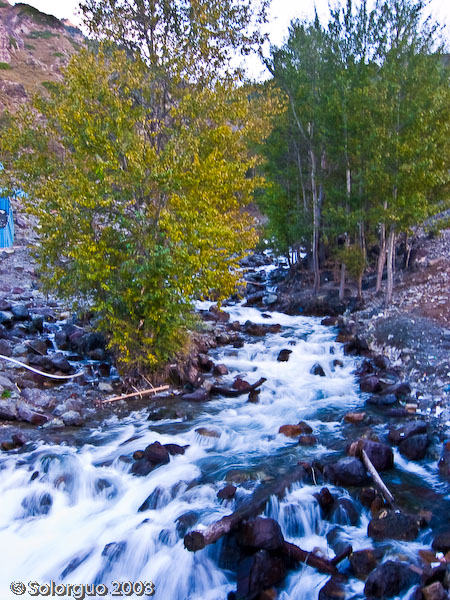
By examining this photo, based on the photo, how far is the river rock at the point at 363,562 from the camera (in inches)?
254

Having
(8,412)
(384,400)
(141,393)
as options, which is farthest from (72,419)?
(384,400)

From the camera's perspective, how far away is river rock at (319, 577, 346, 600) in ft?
20.1

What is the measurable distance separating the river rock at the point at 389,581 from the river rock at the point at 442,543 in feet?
2.48

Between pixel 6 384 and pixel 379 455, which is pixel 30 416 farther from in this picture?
pixel 379 455

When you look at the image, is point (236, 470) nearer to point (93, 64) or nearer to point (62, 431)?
point (62, 431)

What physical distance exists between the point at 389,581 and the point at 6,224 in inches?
1274

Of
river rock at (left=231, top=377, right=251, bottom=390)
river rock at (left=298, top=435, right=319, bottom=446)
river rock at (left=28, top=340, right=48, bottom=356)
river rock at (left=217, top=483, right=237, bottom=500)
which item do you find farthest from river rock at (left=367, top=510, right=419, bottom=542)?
river rock at (left=28, top=340, right=48, bottom=356)

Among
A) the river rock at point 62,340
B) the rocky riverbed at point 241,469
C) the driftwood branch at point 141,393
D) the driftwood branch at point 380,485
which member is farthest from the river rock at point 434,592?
the river rock at point 62,340

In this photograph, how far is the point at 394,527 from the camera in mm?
7191

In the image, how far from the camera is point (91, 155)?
13.4 metres

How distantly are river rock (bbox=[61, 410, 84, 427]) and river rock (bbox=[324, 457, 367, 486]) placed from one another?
6128 mm

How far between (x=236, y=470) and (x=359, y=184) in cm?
1527

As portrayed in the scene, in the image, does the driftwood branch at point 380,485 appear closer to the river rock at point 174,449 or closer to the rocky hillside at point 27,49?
the river rock at point 174,449

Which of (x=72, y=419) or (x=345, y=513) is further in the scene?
(x=72, y=419)
